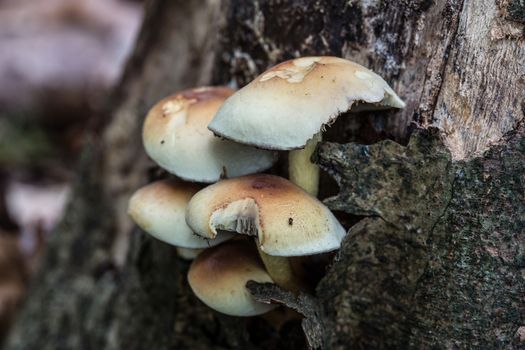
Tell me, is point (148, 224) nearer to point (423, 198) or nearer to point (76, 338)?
point (423, 198)

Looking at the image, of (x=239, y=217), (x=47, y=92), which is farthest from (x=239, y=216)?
(x=47, y=92)

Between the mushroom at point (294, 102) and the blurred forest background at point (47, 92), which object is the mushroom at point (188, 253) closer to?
the mushroom at point (294, 102)

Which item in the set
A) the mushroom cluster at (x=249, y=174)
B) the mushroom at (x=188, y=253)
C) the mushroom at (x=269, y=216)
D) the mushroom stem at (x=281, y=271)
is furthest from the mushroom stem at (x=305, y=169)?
the mushroom at (x=188, y=253)

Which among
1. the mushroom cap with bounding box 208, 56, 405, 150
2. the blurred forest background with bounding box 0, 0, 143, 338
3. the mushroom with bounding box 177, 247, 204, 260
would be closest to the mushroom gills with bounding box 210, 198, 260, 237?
the mushroom cap with bounding box 208, 56, 405, 150

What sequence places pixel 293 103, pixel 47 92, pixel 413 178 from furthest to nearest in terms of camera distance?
pixel 47 92
pixel 413 178
pixel 293 103

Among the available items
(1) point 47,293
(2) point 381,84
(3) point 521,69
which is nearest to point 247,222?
(2) point 381,84

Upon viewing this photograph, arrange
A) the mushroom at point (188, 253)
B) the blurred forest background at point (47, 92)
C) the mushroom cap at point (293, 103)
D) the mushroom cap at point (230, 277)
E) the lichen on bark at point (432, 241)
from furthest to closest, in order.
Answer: the blurred forest background at point (47, 92) < the mushroom at point (188, 253) < the mushroom cap at point (230, 277) < the lichen on bark at point (432, 241) < the mushroom cap at point (293, 103)

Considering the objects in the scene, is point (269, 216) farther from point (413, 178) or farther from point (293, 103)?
point (413, 178)
